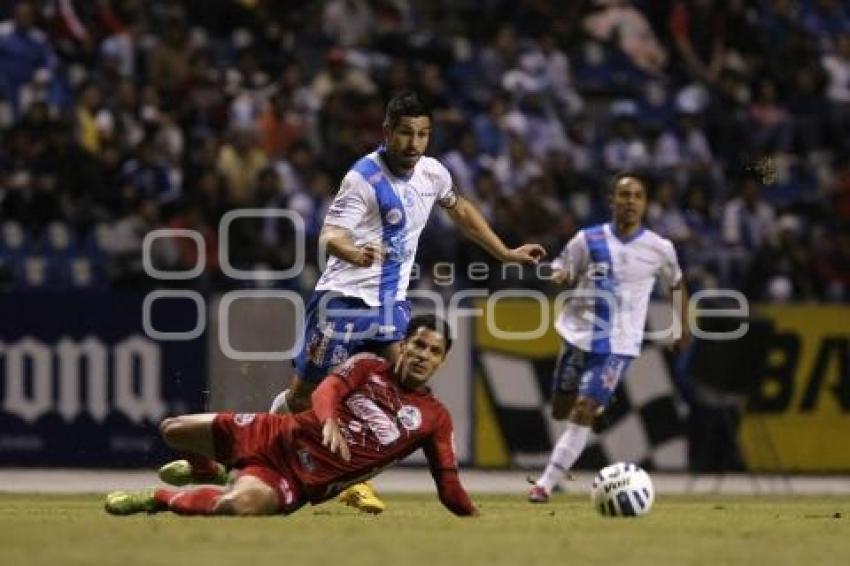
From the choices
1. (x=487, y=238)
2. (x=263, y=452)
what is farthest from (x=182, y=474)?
(x=487, y=238)

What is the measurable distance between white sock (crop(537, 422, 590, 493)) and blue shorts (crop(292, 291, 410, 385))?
305cm

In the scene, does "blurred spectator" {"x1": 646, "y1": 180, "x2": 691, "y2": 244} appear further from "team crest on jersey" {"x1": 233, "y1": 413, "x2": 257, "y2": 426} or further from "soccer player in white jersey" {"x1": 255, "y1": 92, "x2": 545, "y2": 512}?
"team crest on jersey" {"x1": 233, "y1": 413, "x2": 257, "y2": 426}

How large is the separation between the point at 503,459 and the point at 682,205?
142 inches

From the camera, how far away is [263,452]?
35.7 ft

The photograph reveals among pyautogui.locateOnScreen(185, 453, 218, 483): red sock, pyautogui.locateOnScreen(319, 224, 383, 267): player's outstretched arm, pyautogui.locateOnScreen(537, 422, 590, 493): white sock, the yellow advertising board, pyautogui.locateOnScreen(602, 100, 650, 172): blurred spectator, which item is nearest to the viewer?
pyautogui.locateOnScreen(319, 224, 383, 267): player's outstretched arm

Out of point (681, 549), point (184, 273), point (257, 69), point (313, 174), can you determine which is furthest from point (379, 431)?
point (257, 69)

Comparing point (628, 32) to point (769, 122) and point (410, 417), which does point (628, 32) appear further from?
point (410, 417)

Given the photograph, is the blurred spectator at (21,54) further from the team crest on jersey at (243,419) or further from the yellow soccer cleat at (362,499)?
→ the team crest on jersey at (243,419)

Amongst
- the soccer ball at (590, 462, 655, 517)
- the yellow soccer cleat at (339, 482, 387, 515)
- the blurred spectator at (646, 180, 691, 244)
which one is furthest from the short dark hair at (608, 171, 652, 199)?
the blurred spectator at (646, 180, 691, 244)

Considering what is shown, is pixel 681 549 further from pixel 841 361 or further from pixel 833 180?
pixel 833 180

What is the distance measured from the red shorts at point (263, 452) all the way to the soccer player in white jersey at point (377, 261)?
1221 mm

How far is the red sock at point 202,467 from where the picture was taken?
37.7 ft

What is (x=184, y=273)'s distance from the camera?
736 inches

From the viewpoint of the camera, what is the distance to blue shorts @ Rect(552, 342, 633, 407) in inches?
597
